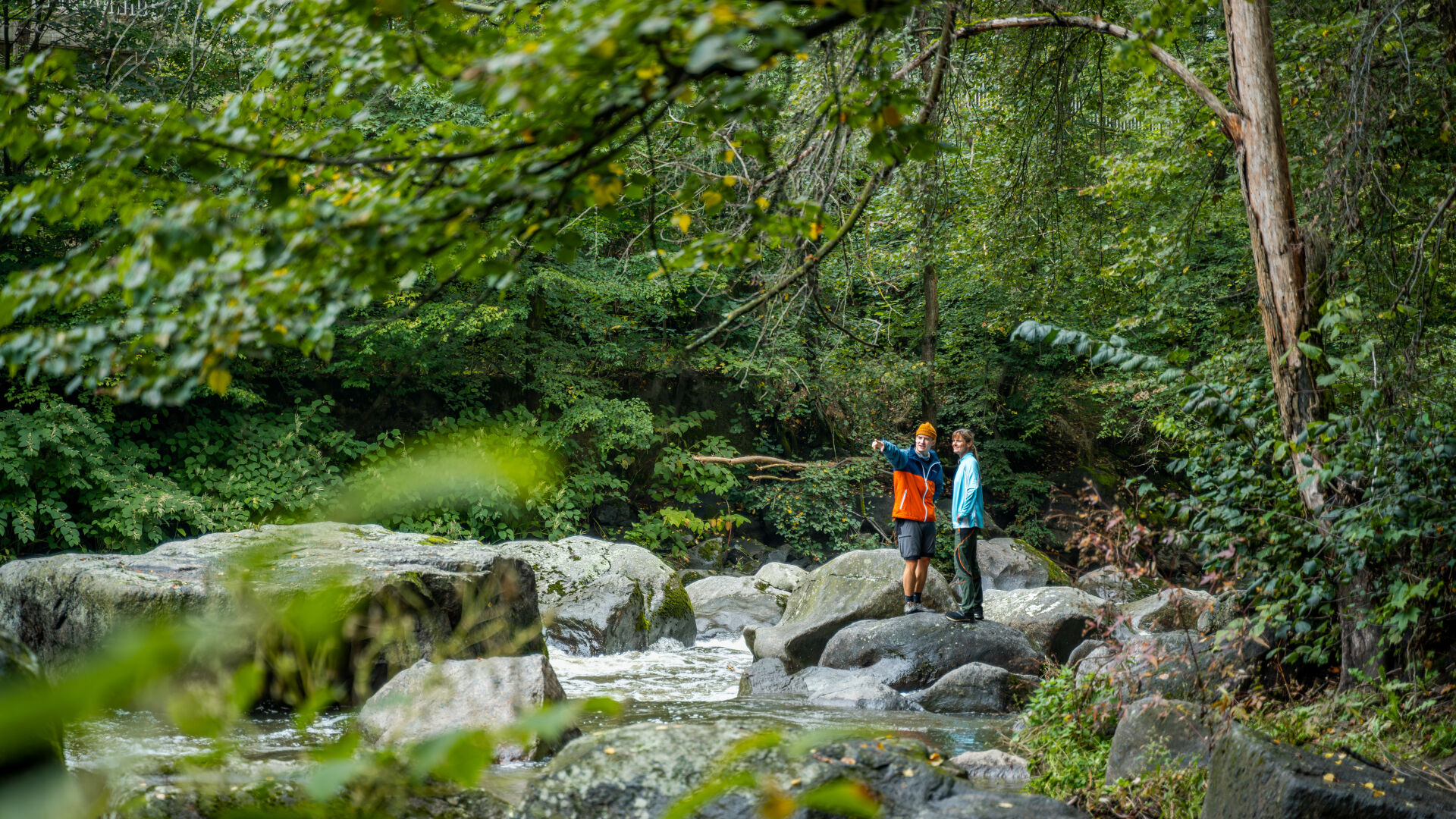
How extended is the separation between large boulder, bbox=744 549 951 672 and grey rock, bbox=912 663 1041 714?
1.76m

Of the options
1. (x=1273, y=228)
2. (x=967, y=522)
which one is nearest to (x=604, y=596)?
(x=967, y=522)

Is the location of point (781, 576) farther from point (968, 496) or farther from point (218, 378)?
point (218, 378)

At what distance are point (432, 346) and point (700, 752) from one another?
1257cm

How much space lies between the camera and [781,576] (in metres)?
13.9

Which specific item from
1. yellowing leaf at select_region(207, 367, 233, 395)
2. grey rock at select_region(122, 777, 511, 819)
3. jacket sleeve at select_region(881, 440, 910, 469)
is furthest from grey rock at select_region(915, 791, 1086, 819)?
jacket sleeve at select_region(881, 440, 910, 469)

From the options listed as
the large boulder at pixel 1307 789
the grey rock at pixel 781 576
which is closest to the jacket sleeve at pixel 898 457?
the grey rock at pixel 781 576

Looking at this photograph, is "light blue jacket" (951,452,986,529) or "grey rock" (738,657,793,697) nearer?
"grey rock" (738,657,793,697)

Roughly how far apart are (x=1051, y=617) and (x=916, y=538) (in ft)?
5.76

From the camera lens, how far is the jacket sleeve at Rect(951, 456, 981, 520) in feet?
29.6

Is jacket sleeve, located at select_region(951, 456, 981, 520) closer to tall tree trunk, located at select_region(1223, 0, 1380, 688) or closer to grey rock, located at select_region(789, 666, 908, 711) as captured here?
grey rock, located at select_region(789, 666, 908, 711)

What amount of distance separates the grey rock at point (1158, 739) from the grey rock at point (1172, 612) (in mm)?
548

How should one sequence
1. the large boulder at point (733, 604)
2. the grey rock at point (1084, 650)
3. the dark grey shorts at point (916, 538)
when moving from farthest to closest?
1. the large boulder at point (733, 604)
2. the dark grey shorts at point (916, 538)
3. the grey rock at point (1084, 650)

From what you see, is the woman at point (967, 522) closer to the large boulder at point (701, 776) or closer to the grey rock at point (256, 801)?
the large boulder at point (701, 776)

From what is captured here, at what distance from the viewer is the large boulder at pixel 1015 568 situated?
49.4 feet
